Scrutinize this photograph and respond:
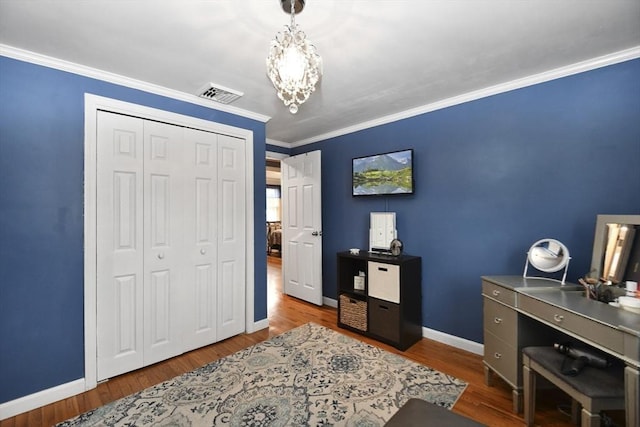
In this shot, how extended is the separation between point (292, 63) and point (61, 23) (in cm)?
147

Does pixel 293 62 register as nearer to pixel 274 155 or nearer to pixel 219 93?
pixel 219 93

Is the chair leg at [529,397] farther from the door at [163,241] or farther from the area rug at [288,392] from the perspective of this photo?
the door at [163,241]

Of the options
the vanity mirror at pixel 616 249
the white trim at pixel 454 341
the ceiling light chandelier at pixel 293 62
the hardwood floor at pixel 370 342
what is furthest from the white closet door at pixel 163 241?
the vanity mirror at pixel 616 249

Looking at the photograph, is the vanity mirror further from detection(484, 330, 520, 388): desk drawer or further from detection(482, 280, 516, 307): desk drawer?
detection(484, 330, 520, 388): desk drawer

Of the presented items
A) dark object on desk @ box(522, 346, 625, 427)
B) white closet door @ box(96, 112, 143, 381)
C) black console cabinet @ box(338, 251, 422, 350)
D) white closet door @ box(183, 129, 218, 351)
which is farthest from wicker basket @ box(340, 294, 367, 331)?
white closet door @ box(96, 112, 143, 381)

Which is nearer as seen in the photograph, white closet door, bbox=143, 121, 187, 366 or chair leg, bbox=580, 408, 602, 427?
chair leg, bbox=580, 408, 602, 427

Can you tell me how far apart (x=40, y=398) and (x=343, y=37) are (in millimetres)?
3149

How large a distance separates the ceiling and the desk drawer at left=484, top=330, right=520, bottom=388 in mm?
2029

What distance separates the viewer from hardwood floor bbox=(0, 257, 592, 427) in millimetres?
1864

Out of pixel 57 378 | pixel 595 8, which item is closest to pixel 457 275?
pixel 595 8

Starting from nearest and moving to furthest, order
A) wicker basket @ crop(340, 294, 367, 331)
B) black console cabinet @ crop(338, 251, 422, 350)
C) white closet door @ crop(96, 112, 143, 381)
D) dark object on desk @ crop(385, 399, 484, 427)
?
dark object on desk @ crop(385, 399, 484, 427)
white closet door @ crop(96, 112, 143, 381)
black console cabinet @ crop(338, 251, 422, 350)
wicker basket @ crop(340, 294, 367, 331)

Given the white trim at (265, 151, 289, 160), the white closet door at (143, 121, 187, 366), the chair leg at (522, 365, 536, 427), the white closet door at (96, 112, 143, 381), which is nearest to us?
the chair leg at (522, 365, 536, 427)

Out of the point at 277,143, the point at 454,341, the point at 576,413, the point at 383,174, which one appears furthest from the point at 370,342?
the point at 277,143

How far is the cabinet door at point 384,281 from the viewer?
112 inches
